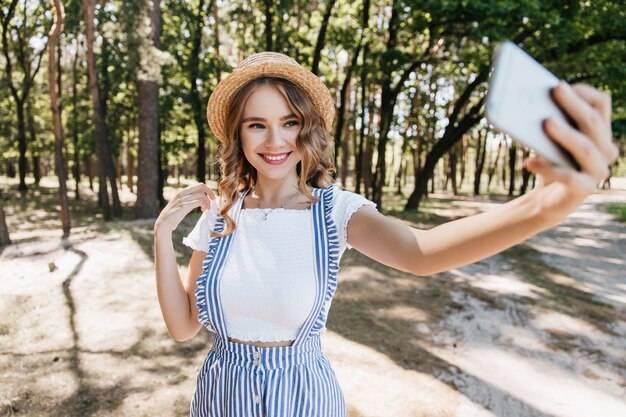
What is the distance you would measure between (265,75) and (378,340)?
455 cm

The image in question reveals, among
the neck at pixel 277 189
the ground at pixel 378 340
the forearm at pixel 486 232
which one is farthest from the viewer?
the ground at pixel 378 340

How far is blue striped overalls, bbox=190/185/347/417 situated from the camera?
1.68m

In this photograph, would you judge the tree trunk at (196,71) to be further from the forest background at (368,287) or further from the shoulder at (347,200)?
the shoulder at (347,200)

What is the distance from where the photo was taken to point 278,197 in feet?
6.64

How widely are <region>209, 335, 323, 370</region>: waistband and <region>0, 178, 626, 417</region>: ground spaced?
2.87m

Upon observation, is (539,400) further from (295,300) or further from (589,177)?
(589,177)

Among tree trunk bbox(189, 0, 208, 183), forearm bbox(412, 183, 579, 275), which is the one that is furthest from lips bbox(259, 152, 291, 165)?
tree trunk bbox(189, 0, 208, 183)

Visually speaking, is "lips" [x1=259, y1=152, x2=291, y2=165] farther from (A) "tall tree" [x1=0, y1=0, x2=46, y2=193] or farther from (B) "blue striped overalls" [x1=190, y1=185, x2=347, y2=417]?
(A) "tall tree" [x1=0, y1=0, x2=46, y2=193]

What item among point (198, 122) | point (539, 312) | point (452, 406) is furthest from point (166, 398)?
point (198, 122)

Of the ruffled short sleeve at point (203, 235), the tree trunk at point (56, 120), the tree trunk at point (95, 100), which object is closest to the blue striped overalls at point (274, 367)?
the ruffled short sleeve at point (203, 235)

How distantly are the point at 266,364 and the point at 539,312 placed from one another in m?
6.17

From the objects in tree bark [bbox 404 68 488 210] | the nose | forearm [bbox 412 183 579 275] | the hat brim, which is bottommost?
forearm [bbox 412 183 579 275]

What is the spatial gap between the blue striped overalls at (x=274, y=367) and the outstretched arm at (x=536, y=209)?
0.76 ft

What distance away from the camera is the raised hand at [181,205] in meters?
1.84
